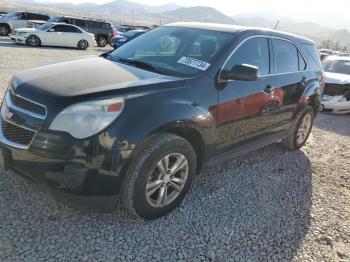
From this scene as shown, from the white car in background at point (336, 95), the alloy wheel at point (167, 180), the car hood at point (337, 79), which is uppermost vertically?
the alloy wheel at point (167, 180)

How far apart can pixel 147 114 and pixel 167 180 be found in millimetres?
710

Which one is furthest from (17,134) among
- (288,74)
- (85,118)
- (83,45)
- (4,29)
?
(4,29)

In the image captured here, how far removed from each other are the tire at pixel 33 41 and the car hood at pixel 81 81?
54.5 ft

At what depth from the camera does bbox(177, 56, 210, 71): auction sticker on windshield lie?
3679 mm

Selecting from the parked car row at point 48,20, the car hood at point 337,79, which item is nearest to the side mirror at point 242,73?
the car hood at point 337,79

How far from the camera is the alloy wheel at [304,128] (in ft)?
18.5

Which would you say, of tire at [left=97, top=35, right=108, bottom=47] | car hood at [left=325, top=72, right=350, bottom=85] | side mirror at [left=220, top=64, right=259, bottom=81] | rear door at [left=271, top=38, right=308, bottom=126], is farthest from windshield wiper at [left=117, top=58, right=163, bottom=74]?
tire at [left=97, top=35, right=108, bottom=47]

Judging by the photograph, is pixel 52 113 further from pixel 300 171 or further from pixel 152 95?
pixel 300 171

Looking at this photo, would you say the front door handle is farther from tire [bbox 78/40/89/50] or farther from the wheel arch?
tire [bbox 78/40/89/50]

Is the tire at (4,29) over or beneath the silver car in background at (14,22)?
beneath

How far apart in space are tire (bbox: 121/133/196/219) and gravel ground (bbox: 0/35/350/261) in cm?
16

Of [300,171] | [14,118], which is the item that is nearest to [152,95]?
[14,118]

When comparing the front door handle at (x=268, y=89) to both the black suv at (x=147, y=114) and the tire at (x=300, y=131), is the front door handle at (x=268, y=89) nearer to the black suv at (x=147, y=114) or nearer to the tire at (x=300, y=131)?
the black suv at (x=147, y=114)

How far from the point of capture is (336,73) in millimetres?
10000
